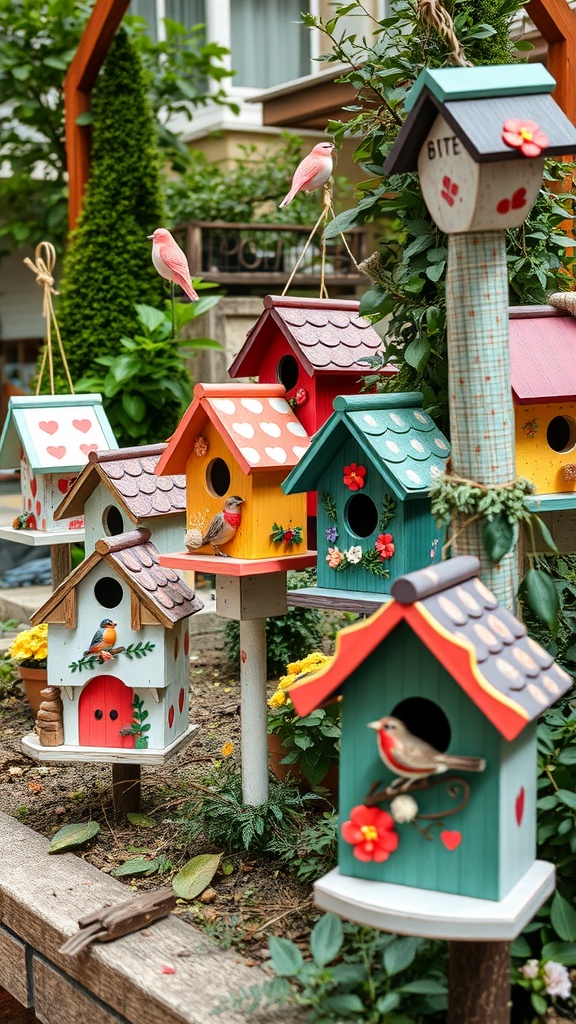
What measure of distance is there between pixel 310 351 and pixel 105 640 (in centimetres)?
105

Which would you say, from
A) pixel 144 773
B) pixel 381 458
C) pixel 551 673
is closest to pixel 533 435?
pixel 381 458

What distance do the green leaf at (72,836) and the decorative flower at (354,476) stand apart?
1.39 m

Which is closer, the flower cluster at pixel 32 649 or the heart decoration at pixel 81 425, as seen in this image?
the heart decoration at pixel 81 425

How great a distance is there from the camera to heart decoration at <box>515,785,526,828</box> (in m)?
2.15

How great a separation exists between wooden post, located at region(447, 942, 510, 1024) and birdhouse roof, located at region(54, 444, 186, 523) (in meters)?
1.84

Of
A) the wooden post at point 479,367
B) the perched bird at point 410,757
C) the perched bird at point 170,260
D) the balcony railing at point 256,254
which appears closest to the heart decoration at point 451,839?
the perched bird at point 410,757

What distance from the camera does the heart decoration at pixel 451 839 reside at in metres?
2.07

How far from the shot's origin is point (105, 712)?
A: 332 centimetres

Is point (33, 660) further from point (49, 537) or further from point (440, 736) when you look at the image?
point (440, 736)

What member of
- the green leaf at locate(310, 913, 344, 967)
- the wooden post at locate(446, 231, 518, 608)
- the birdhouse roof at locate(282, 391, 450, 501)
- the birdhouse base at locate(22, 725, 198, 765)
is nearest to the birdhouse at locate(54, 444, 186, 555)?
the birdhouse base at locate(22, 725, 198, 765)

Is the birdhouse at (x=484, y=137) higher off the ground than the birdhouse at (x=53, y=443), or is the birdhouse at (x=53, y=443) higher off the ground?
the birdhouse at (x=484, y=137)

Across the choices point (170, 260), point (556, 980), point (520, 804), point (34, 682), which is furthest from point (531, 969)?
point (34, 682)

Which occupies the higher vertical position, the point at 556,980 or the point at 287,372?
the point at 287,372

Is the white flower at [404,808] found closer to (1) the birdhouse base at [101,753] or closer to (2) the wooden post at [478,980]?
→ (2) the wooden post at [478,980]
